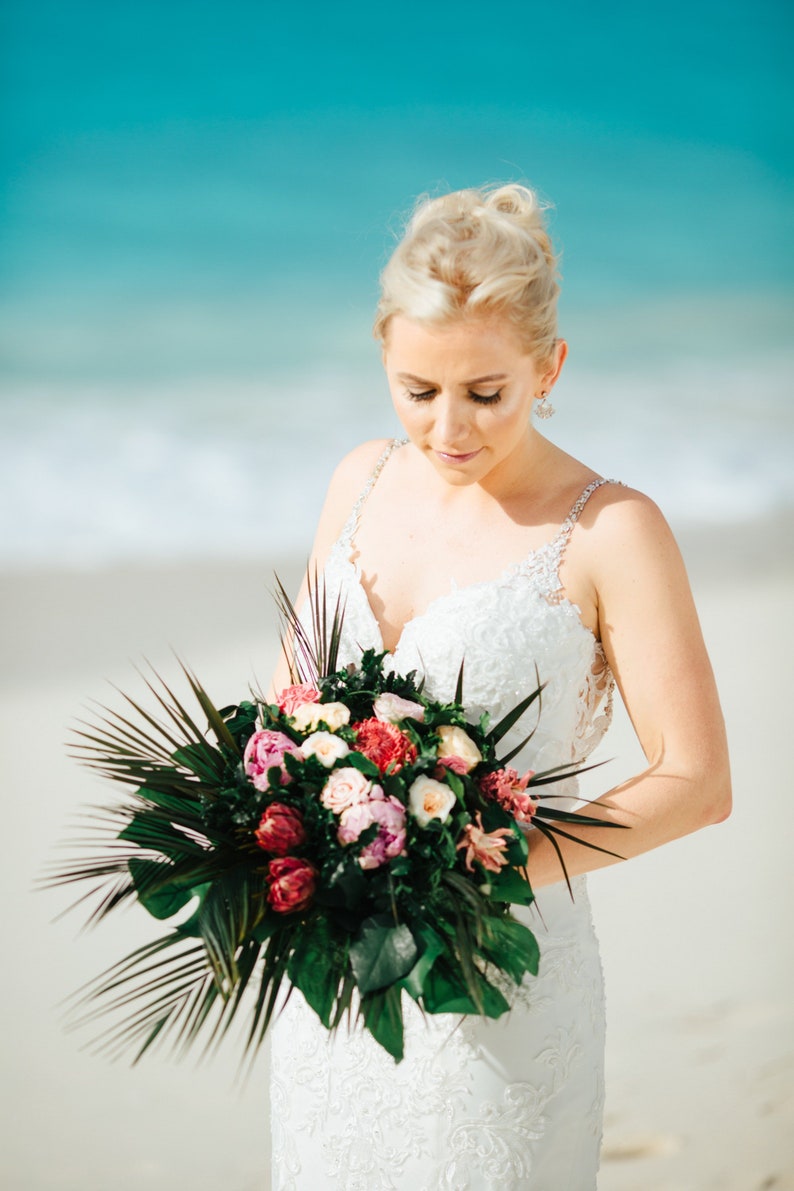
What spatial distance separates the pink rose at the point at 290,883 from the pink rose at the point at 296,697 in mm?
328

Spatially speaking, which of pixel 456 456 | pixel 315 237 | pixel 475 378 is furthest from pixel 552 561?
pixel 315 237

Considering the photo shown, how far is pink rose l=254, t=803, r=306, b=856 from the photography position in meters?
1.60

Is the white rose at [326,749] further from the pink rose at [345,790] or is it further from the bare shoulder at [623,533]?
the bare shoulder at [623,533]

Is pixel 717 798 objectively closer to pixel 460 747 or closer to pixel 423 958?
pixel 460 747

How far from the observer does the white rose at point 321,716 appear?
1779mm

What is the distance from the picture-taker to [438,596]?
7.41ft

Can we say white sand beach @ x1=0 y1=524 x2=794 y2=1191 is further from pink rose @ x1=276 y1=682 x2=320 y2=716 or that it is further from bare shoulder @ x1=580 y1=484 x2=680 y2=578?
bare shoulder @ x1=580 y1=484 x2=680 y2=578

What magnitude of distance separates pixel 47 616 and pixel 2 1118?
18.9ft

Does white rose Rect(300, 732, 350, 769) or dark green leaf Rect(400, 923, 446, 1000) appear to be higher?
white rose Rect(300, 732, 350, 769)

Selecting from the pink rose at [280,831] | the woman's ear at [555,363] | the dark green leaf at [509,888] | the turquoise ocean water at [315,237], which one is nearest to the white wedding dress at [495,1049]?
the woman's ear at [555,363]

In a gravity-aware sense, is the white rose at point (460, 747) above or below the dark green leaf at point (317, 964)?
above

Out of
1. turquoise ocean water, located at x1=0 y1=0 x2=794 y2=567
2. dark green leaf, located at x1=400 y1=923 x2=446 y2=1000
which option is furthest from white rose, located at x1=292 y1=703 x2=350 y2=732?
turquoise ocean water, located at x1=0 y1=0 x2=794 y2=567

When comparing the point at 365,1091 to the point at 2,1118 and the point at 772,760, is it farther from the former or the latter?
the point at 772,760

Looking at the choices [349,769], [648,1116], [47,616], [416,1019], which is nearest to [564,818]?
[349,769]
